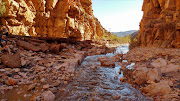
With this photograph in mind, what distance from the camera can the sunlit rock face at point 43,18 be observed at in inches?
636

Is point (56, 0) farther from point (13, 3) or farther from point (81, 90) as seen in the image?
point (81, 90)

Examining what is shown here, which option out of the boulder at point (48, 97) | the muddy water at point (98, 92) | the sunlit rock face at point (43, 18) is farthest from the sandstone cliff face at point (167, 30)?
the sunlit rock face at point (43, 18)

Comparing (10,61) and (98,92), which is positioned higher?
(10,61)

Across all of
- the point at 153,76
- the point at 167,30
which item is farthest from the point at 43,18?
the point at 153,76

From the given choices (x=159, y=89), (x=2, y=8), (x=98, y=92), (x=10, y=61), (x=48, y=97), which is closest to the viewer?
(x=48, y=97)

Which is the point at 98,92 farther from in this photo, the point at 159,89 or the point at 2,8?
the point at 2,8

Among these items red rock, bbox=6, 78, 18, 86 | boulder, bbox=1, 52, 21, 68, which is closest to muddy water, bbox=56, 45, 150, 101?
red rock, bbox=6, 78, 18, 86

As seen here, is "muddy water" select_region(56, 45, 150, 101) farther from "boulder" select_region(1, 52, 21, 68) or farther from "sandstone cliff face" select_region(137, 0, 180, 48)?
"sandstone cliff face" select_region(137, 0, 180, 48)

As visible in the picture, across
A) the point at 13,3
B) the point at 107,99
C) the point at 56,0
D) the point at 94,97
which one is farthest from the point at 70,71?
the point at 56,0

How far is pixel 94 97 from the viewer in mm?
2846

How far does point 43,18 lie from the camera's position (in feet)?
71.2

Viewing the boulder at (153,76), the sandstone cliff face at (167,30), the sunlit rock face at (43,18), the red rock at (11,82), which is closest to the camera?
the red rock at (11,82)

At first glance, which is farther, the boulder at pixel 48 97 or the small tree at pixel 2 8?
the small tree at pixel 2 8

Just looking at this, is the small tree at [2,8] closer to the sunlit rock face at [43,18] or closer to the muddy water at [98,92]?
the sunlit rock face at [43,18]
